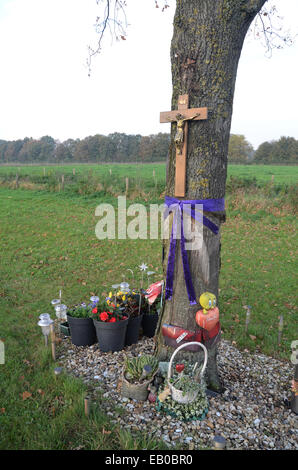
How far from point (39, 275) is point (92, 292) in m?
1.59

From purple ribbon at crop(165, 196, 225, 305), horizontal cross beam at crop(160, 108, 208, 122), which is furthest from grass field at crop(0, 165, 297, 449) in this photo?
horizontal cross beam at crop(160, 108, 208, 122)

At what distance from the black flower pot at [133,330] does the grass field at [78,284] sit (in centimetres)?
93

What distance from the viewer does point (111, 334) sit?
12.3 ft

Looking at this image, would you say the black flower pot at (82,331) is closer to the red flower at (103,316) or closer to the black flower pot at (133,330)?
the red flower at (103,316)

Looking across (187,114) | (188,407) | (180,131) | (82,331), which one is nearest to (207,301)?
(188,407)

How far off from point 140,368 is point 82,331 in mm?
1133

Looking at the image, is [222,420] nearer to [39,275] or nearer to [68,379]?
[68,379]

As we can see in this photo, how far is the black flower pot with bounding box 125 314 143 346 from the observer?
397cm

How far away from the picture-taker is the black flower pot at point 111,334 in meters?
3.69

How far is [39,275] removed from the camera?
6.95 m

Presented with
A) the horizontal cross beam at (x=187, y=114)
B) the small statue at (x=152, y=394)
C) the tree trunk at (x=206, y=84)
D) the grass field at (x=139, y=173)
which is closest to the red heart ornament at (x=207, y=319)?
the tree trunk at (x=206, y=84)

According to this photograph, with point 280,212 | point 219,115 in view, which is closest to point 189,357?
point 219,115

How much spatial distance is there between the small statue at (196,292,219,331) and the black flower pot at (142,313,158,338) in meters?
1.24

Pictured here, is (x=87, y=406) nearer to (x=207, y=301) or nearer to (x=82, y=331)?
(x=82, y=331)
